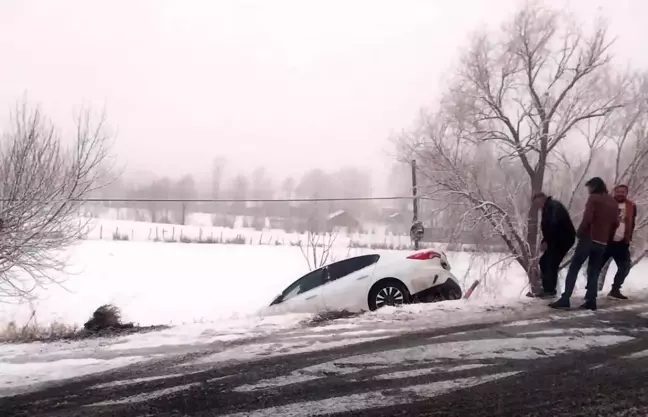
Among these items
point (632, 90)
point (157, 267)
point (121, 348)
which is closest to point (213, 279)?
point (157, 267)

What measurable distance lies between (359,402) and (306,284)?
5.83 meters

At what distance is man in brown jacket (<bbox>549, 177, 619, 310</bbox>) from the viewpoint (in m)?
6.97

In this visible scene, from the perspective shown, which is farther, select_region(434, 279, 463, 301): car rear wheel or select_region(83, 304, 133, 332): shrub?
select_region(434, 279, 463, 301): car rear wheel

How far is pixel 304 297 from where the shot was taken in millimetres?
9328

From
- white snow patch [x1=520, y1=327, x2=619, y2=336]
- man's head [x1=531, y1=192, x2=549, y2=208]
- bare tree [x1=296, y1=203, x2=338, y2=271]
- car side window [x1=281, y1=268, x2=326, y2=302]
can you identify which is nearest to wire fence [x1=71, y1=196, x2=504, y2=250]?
bare tree [x1=296, y1=203, x2=338, y2=271]

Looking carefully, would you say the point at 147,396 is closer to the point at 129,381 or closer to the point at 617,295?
the point at 129,381

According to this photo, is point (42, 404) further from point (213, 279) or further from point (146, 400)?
point (213, 279)

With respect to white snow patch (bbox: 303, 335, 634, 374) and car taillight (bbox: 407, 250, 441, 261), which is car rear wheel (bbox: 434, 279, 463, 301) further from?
white snow patch (bbox: 303, 335, 634, 374)

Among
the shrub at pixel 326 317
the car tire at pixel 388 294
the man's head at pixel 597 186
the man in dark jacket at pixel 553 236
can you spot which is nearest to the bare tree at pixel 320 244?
the car tire at pixel 388 294

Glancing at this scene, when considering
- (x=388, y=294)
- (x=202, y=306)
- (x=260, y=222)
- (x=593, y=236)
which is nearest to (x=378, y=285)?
(x=388, y=294)

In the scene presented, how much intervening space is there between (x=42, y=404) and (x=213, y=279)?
27.1m

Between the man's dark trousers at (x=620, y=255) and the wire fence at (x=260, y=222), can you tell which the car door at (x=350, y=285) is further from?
the wire fence at (x=260, y=222)

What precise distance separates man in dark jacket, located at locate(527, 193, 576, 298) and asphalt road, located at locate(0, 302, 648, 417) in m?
2.25

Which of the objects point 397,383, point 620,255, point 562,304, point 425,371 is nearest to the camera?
point 397,383
